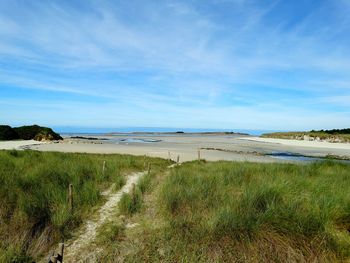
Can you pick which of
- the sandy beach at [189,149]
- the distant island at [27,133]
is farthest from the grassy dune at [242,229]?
the distant island at [27,133]

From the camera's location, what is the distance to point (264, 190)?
927 cm

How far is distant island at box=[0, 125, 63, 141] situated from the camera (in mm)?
49984

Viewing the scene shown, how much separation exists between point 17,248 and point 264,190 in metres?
6.45

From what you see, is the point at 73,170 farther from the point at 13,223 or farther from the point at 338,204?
the point at 338,204

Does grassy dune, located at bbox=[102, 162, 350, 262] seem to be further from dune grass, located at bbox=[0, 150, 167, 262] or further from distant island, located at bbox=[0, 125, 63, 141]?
distant island, located at bbox=[0, 125, 63, 141]

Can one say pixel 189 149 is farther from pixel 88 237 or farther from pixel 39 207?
pixel 88 237

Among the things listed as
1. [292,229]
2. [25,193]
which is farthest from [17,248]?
[292,229]

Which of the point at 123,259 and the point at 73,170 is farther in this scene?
Answer: the point at 73,170

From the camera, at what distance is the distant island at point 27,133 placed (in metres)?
50.0

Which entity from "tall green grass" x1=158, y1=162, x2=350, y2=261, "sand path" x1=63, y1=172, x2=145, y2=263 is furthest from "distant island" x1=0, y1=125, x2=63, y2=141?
"tall green grass" x1=158, y1=162, x2=350, y2=261

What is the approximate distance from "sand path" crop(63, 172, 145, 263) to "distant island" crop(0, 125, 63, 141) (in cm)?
4475

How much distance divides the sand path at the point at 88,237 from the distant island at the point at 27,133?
147ft

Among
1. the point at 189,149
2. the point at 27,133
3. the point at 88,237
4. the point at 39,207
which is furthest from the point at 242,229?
the point at 27,133

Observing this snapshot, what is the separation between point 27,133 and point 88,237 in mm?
52102
